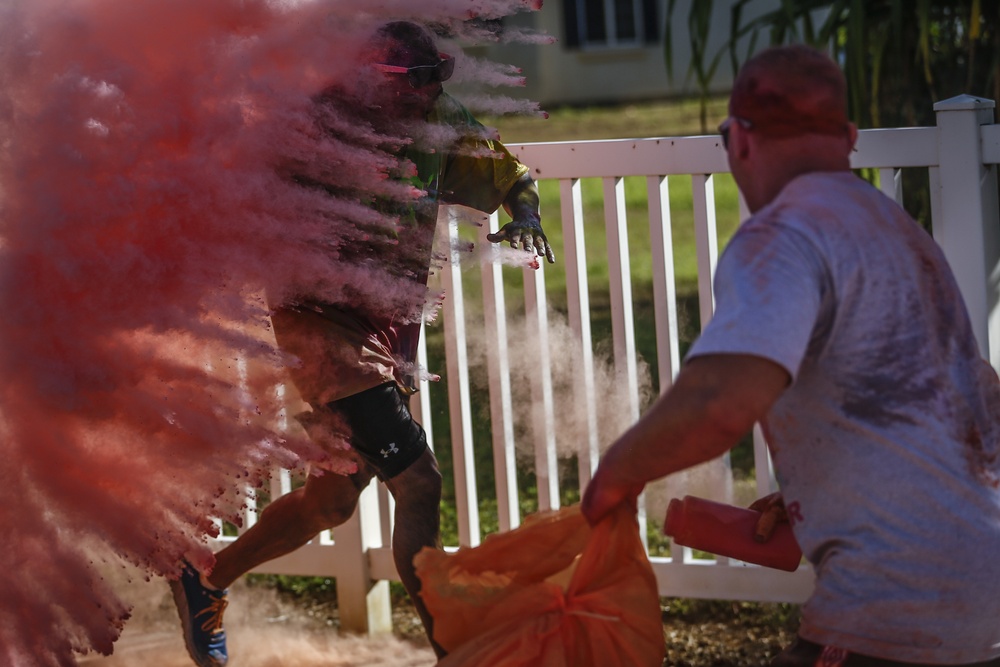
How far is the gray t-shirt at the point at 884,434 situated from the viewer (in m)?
1.69

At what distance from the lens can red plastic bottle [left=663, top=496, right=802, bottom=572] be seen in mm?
2107

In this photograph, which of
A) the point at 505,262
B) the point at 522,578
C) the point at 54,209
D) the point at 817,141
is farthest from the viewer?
the point at 505,262

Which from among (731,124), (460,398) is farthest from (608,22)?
(731,124)

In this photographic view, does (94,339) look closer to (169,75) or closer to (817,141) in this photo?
(169,75)

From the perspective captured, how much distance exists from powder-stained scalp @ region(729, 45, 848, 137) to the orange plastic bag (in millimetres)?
664

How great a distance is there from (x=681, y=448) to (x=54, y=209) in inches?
53.5

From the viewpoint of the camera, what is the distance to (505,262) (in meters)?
3.08

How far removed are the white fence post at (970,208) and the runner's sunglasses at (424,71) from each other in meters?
1.20

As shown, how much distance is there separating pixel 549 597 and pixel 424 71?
115 centimetres

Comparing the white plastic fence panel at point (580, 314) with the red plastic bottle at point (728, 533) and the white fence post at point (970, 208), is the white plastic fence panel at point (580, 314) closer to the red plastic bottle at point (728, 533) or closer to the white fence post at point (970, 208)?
the white fence post at point (970, 208)

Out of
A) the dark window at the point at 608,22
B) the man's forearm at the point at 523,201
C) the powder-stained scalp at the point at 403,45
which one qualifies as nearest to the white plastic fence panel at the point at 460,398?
the man's forearm at the point at 523,201

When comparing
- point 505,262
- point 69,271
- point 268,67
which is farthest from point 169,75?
point 505,262

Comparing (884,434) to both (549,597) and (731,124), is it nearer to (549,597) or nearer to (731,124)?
(731,124)

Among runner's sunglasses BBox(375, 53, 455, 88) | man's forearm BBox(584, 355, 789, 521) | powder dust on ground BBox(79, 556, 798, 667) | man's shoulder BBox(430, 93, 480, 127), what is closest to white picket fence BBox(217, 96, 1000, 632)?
powder dust on ground BBox(79, 556, 798, 667)
